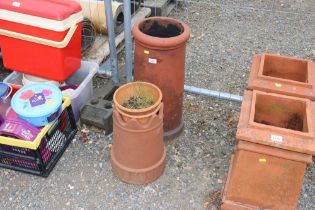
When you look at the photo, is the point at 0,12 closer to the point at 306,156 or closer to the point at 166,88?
the point at 166,88

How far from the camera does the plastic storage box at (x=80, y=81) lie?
339cm

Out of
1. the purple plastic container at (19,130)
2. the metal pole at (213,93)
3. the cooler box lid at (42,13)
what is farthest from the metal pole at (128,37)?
the purple plastic container at (19,130)

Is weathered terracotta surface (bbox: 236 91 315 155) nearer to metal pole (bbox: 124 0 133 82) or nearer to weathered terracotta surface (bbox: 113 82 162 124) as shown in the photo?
weathered terracotta surface (bbox: 113 82 162 124)

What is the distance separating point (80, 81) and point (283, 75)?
1.96 metres

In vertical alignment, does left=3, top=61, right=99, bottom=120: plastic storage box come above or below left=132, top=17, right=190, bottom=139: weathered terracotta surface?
below

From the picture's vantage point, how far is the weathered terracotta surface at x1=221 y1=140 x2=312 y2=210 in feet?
7.64

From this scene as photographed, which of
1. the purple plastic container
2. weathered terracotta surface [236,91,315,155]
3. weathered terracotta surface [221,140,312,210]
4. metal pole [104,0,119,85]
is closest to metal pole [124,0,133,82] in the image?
metal pole [104,0,119,85]

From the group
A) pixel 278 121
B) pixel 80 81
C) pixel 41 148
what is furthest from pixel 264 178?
pixel 80 81

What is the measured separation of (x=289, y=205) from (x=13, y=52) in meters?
2.58

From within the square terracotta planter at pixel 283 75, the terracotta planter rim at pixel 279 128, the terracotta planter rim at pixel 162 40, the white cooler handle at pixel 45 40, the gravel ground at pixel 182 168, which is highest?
the terracotta planter rim at pixel 162 40

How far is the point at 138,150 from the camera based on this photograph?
2770 millimetres

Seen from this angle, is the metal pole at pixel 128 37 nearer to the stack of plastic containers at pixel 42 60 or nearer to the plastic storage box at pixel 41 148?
Answer: the stack of plastic containers at pixel 42 60

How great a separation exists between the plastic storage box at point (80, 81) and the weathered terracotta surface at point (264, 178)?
5.15 ft

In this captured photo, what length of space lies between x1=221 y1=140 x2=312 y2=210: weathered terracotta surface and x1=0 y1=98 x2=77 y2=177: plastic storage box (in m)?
1.43
